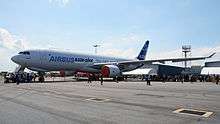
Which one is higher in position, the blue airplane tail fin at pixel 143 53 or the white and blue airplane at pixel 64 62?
the blue airplane tail fin at pixel 143 53

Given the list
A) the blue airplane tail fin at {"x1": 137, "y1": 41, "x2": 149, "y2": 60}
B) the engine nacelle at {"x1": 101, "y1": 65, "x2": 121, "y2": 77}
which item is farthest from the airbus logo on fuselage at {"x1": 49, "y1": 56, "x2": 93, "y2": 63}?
the blue airplane tail fin at {"x1": 137, "y1": 41, "x2": 149, "y2": 60}

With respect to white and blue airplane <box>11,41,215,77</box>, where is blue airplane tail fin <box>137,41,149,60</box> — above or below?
above

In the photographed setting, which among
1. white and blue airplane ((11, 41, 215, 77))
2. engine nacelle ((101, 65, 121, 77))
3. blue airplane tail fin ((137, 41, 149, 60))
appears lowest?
engine nacelle ((101, 65, 121, 77))

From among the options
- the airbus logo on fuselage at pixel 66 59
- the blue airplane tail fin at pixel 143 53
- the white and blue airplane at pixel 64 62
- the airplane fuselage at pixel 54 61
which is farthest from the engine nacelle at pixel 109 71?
the blue airplane tail fin at pixel 143 53

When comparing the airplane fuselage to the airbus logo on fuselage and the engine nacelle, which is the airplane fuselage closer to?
the airbus logo on fuselage

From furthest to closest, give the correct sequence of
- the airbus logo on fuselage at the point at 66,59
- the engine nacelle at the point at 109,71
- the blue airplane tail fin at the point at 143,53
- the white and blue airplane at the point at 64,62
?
the blue airplane tail fin at the point at 143,53 → the engine nacelle at the point at 109,71 → the airbus logo on fuselage at the point at 66,59 → the white and blue airplane at the point at 64,62

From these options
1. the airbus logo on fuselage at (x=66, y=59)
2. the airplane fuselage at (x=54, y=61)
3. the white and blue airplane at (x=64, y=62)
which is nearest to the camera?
the airplane fuselage at (x=54, y=61)

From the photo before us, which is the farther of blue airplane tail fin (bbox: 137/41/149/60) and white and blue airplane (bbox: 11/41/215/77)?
blue airplane tail fin (bbox: 137/41/149/60)

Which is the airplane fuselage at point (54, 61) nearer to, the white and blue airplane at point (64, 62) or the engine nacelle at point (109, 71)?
the white and blue airplane at point (64, 62)

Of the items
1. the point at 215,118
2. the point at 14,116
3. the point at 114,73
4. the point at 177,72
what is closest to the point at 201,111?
the point at 215,118

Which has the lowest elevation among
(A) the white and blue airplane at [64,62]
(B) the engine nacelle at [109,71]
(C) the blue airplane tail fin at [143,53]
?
(B) the engine nacelle at [109,71]

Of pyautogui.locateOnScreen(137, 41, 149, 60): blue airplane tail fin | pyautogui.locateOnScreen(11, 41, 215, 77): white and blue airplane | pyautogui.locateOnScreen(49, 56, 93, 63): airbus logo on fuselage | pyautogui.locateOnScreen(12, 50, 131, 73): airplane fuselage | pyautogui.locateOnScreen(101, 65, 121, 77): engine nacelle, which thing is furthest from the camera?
pyautogui.locateOnScreen(137, 41, 149, 60): blue airplane tail fin

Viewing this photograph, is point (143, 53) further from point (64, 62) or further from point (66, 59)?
point (64, 62)

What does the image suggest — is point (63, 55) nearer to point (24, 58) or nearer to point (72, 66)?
point (72, 66)
